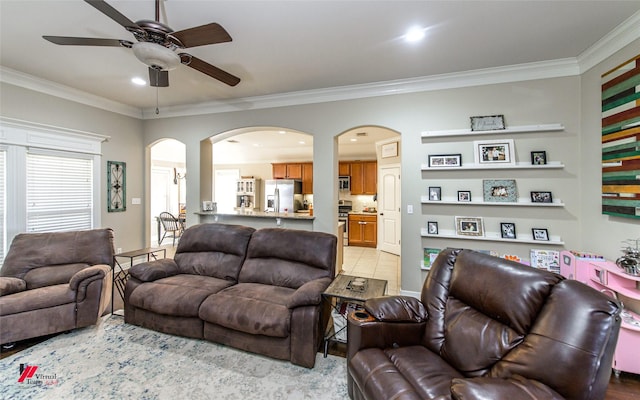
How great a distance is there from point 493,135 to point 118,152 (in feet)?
18.8

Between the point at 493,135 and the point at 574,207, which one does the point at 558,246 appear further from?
the point at 493,135

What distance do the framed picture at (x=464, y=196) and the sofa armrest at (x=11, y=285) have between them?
190 inches

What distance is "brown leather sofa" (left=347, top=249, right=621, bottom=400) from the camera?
109cm

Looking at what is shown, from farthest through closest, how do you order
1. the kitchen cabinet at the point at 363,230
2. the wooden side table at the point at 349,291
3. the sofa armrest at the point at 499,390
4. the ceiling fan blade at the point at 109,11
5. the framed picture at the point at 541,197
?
the kitchen cabinet at the point at 363,230, the framed picture at the point at 541,197, the wooden side table at the point at 349,291, the ceiling fan blade at the point at 109,11, the sofa armrest at the point at 499,390

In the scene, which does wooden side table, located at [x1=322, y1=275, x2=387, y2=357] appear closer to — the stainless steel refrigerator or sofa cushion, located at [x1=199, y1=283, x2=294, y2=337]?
sofa cushion, located at [x1=199, y1=283, x2=294, y2=337]

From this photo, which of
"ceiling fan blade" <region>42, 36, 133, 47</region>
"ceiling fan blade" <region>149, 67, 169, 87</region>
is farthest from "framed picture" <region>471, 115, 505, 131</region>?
"ceiling fan blade" <region>42, 36, 133, 47</region>

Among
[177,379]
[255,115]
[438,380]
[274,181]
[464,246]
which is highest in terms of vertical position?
[255,115]

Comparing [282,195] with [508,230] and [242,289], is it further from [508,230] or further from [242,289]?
[508,230]

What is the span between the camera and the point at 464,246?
322 cm

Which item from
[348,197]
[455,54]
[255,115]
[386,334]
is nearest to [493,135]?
[455,54]

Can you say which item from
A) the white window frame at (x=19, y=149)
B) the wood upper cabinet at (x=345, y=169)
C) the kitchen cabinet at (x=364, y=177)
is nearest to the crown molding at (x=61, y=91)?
the white window frame at (x=19, y=149)

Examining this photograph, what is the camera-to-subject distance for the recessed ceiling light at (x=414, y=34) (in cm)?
236

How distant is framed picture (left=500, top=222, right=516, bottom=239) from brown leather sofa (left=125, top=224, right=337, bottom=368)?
202 cm

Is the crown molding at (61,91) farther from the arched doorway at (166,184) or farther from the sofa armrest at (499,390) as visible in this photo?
the sofa armrest at (499,390)
